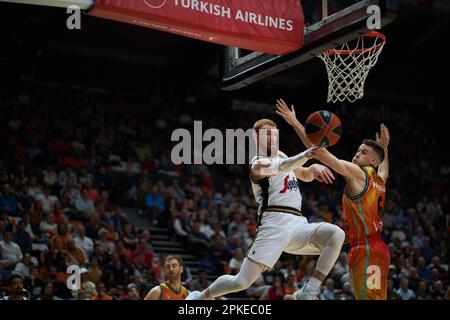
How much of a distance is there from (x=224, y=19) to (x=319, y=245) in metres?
2.54

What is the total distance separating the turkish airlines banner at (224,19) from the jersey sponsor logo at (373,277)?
2.56m

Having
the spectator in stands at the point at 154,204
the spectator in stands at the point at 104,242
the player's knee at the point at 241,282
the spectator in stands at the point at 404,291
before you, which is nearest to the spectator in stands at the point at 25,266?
the spectator in stands at the point at 104,242

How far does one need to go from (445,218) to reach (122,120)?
9.31 meters

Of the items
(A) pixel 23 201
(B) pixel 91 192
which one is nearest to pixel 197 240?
(B) pixel 91 192

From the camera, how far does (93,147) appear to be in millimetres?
17938

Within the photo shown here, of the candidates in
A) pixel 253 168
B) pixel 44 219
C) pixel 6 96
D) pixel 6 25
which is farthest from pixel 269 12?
pixel 6 96

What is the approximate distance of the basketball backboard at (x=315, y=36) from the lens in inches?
280

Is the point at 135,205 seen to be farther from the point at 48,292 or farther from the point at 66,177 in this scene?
the point at 48,292

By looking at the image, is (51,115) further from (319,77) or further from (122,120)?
(319,77)

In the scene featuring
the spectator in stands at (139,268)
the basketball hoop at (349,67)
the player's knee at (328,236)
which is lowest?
the spectator in stands at (139,268)

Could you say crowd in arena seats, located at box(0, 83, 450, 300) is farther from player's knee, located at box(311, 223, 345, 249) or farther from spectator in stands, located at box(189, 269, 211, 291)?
player's knee, located at box(311, 223, 345, 249)

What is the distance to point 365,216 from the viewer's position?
729 centimetres

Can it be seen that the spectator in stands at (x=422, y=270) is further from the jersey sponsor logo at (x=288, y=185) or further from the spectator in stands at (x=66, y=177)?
the jersey sponsor logo at (x=288, y=185)

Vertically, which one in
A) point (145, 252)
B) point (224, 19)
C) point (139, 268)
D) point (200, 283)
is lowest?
point (200, 283)
